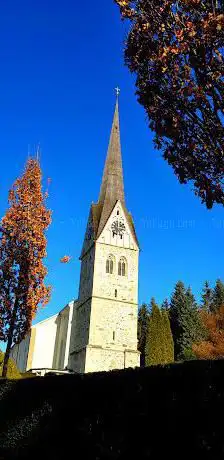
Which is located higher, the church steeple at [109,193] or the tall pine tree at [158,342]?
the church steeple at [109,193]

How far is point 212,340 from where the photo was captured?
1772 inches

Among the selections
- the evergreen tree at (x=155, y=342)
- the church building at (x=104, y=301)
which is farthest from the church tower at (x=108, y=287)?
the evergreen tree at (x=155, y=342)

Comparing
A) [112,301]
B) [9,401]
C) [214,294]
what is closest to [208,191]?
[9,401]

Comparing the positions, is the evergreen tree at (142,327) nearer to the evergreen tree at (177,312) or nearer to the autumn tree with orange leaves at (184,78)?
the evergreen tree at (177,312)

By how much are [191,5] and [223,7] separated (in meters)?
0.58

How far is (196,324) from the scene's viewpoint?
5159 cm

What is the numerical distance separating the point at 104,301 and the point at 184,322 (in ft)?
58.9

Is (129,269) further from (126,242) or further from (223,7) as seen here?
(223,7)

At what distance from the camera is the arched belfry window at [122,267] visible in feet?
126

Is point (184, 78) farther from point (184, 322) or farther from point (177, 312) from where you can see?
point (177, 312)

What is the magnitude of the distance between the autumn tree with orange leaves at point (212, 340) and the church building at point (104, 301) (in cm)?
921

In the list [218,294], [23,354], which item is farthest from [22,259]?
[218,294]

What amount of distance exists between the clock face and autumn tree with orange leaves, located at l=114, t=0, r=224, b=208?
31.2m

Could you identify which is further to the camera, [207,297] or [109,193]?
[207,297]
